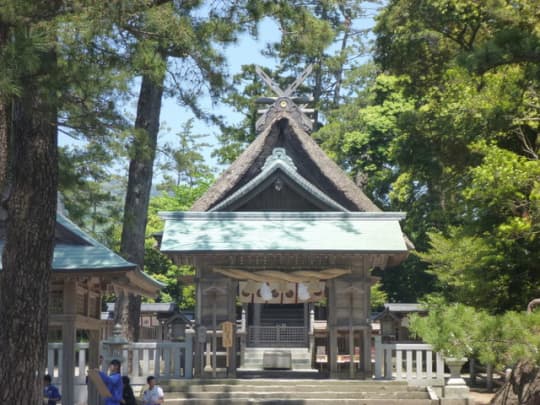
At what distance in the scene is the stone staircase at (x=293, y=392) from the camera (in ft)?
61.4

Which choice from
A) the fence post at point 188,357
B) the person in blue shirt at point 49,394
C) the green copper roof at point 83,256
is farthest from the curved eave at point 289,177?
the person in blue shirt at point 49,394

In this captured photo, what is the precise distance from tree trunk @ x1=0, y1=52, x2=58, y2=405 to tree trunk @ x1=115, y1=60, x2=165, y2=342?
35.7ft

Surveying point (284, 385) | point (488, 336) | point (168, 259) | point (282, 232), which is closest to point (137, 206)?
point (282, 232)

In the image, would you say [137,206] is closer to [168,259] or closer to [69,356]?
[69,356]

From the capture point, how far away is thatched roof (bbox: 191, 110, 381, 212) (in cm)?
2498

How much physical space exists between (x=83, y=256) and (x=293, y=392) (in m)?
5.30

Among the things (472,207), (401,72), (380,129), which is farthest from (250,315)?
(472,207)

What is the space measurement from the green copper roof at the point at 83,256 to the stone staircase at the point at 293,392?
3.31 meters

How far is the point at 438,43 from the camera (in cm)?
2356

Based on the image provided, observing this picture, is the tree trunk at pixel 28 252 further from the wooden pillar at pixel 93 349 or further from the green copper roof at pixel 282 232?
the green copper roof at pixel 282 232

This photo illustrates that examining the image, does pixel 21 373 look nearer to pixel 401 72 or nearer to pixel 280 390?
pixel 280 390

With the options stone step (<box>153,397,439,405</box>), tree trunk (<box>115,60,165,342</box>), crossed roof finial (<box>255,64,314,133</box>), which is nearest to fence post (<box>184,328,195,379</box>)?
stone step (<box>153,397,439,405</box>)

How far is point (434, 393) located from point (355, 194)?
7570 millimetres

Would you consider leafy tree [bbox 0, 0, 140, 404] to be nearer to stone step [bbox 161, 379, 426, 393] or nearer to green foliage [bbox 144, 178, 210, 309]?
stone step [bbox 161, 379, 426, 393]
